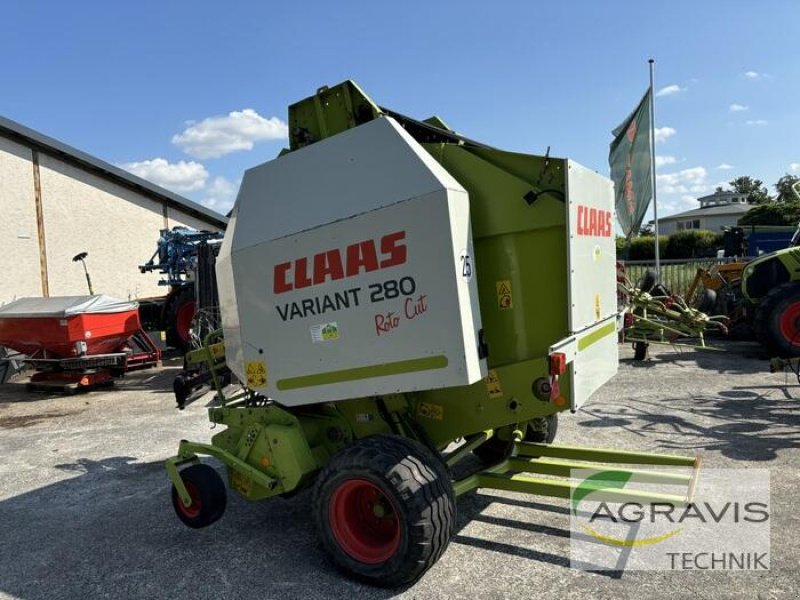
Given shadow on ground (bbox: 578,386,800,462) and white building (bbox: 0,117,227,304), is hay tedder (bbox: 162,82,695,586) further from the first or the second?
white building (bbox: 0,117,227,304)

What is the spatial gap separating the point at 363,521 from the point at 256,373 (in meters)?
1.12

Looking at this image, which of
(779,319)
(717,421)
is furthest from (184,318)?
(779,319)

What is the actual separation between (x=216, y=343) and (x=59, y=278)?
11177 millimetres

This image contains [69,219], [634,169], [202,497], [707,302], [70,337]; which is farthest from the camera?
[634,169]

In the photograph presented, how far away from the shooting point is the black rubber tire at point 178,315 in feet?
38.6

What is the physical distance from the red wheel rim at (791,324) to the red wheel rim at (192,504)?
860 cm

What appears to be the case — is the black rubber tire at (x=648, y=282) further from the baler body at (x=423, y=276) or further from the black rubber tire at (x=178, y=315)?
the black rubber tire at (x=178, y=315)

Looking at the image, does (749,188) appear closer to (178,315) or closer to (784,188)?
(784,188)

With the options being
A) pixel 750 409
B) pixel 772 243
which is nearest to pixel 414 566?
pixel 750 409

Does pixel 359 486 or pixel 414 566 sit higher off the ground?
pixel 359 486

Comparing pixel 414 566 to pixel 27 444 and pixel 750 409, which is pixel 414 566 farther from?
pixel 27 444

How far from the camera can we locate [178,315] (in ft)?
38.7

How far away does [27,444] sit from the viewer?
674 centimetres

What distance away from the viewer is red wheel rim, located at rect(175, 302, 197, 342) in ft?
38.6
